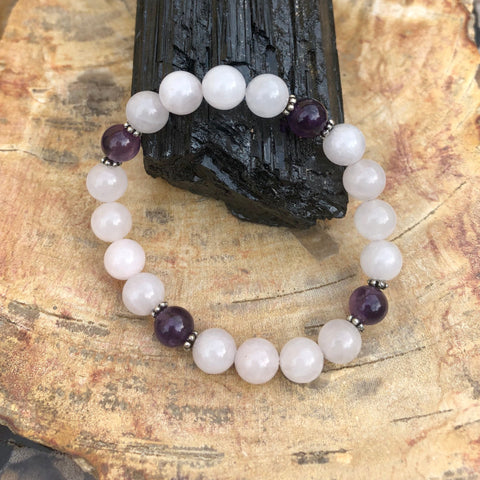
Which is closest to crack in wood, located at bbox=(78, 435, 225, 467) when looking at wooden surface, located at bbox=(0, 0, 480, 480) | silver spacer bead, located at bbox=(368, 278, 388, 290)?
wooden surface, located at bbox=(0, 0, 480, 480)

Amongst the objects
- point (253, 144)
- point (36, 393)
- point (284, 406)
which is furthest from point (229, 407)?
point (253, 144)

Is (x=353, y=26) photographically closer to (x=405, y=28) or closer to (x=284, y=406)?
(x=405, y=28)

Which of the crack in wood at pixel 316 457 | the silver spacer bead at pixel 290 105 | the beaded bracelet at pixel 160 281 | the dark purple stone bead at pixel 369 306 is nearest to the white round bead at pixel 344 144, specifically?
the beaded bracelet at pixel 160 281

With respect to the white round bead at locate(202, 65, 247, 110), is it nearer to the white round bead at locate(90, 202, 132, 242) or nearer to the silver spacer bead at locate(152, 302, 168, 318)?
the white round bead at locate(90, 202, 132, 242)

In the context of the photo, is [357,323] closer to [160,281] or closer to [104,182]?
[160,281]

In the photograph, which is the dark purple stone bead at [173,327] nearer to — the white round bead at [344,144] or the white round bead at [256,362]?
the white round bead at [256,362]
